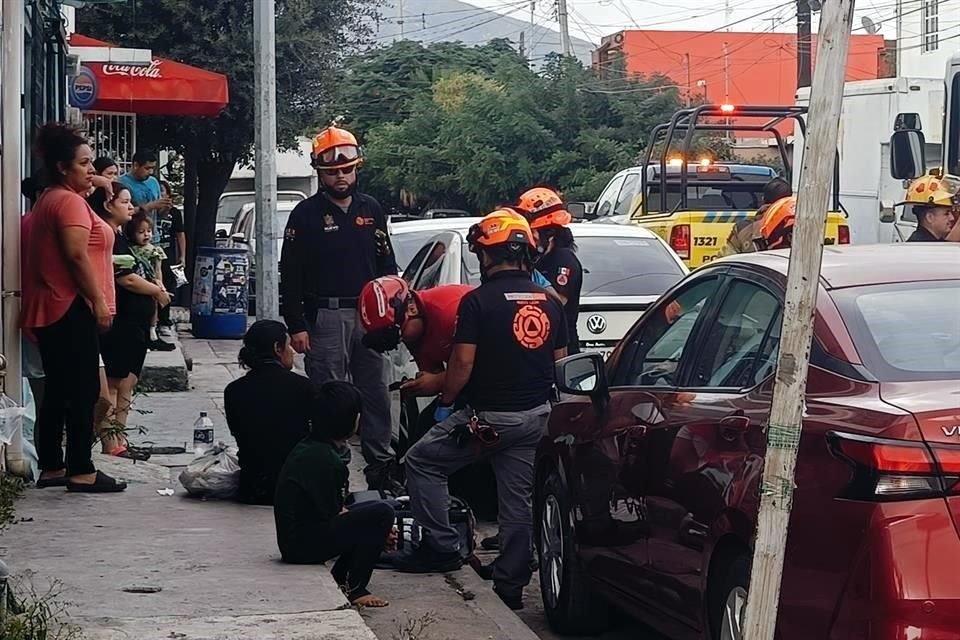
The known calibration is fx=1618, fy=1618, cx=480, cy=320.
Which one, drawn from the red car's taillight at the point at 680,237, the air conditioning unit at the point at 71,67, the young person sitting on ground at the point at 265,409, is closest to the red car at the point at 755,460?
the young person sitting on ground at the point at 265,409

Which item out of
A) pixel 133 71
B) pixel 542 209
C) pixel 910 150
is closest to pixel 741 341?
pixel 542 209

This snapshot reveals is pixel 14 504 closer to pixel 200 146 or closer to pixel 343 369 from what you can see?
pixel 343 369

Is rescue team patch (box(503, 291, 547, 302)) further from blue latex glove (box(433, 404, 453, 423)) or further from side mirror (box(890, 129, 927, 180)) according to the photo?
side mirror (box(890, 129, 927, 180))

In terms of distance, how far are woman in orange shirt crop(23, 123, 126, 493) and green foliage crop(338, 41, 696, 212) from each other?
24.3 meters

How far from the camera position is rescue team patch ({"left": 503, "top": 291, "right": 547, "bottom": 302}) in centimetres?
728

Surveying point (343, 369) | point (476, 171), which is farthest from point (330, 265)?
point (476, 171)

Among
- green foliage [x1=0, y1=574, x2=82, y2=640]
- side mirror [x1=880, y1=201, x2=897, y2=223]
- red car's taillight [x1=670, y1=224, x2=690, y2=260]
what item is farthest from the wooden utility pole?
green foliage [x1=0, y1=574, x2=82, y2=640]

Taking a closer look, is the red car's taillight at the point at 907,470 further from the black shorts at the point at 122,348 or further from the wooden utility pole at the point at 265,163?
the wooden utility pole at the point at 265,163

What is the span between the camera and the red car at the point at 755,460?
433 centimetres

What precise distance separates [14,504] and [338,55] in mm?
16887

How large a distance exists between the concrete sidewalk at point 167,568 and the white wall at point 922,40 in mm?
19550

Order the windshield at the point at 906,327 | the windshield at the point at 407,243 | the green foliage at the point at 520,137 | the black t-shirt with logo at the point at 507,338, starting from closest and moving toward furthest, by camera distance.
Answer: the windshield at the point at 906,327 → the black t-shirt with logo at the point at 507,338 → the windshield at the point at 407,243 → the green foliage at the point at 520,137

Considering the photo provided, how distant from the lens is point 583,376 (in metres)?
6.48

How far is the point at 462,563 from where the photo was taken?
8000 millimetres
